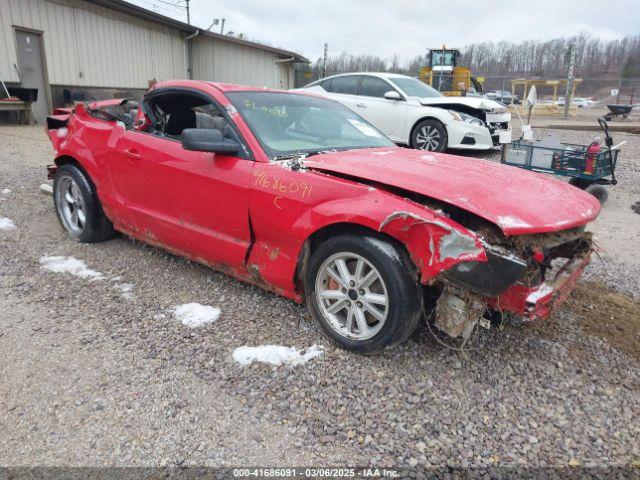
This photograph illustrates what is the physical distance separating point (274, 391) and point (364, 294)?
73cm

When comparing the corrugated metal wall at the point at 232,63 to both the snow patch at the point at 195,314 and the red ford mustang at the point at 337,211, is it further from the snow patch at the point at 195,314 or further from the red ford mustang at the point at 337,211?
the snow patch at the point at 195,314

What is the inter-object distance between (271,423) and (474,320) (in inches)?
46.3

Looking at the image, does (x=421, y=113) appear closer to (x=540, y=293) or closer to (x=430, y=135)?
(x=430, y=135)

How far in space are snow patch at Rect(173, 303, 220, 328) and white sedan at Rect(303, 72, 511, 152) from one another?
673 centimetres

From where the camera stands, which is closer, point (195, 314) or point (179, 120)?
point (195, 314)

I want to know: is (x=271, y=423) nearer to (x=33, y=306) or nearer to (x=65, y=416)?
(x=65, y=416)

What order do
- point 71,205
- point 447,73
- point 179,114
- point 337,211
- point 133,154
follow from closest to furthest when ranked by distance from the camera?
point 337,211
point 133,154
point 179,114
point 71,205
point 447,73

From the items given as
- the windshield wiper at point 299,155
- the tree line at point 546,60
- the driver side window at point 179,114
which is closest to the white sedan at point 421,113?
the driver side window at point 179,114

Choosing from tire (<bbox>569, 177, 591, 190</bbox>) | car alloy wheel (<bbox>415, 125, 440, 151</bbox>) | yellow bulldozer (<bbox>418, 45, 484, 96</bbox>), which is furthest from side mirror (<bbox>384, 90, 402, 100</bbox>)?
yellow bulldozer (<bbox>418, 45, 484, 96</bbox>)

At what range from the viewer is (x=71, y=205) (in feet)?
15.5

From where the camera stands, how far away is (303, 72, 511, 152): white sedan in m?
8.90

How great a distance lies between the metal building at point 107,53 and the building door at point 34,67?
0.03 meters

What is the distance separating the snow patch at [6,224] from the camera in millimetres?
4980

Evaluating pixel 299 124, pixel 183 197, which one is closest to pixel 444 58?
pixel 299 124
